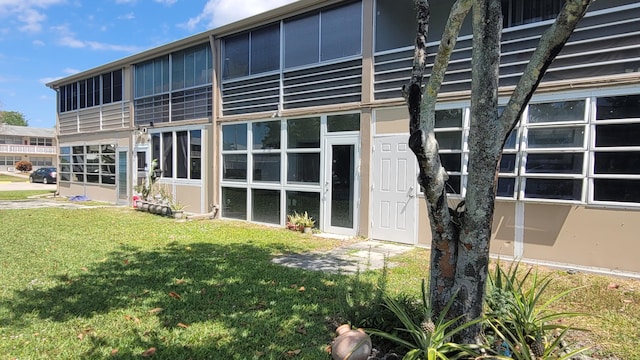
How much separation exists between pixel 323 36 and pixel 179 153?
6.70 meters

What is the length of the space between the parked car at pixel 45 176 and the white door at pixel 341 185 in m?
31.8


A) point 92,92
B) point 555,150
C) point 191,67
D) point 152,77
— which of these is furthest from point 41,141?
point 555,150

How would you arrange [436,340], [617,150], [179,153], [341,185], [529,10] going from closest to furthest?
[436,340] → [617,150] → [529,10] → [341,185] → [179,153]

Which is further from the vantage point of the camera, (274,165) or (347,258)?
(274,165)

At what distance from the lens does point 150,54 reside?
553 inches

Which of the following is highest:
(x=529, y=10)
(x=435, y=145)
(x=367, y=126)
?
(x=529, y=10)

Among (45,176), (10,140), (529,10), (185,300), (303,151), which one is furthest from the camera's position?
(10,140)

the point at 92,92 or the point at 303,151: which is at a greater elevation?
the point at 92,92

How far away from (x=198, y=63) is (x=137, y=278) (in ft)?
29.2

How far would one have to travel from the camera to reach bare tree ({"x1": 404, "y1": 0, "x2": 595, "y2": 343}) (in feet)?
9.55

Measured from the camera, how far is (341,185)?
9.30m

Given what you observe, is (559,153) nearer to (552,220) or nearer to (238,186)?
(552,220)

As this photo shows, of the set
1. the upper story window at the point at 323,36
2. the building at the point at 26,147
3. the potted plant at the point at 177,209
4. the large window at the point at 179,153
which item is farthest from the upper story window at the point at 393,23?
the building at the point at 26,147

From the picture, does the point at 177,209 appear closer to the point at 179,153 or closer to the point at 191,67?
the point at 179,153
